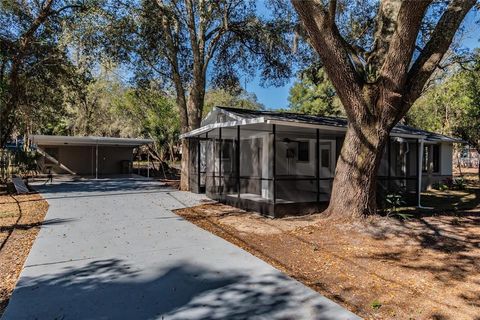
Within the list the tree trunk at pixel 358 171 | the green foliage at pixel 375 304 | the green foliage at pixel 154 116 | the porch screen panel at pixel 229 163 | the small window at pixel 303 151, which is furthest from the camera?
the green foliage at pixel 154 116

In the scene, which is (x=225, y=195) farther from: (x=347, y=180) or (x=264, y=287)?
(x=264, y=287)

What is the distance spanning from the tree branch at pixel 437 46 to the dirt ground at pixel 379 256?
2897 millimetres

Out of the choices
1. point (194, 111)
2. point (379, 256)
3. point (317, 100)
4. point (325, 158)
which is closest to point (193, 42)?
point (194, 111)

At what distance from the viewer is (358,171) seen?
7613mm

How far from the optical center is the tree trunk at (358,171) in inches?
296

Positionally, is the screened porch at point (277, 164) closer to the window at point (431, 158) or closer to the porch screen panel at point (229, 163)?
the porch screen panel at point (229, 163)

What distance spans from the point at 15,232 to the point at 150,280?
13.7ft

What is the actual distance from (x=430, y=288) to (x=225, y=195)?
26.2 ft

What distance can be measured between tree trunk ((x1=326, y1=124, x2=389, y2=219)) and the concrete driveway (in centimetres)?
307

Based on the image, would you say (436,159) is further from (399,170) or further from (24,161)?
(24,161)

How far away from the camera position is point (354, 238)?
22.0ft

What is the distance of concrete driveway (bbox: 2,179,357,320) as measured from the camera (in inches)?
137

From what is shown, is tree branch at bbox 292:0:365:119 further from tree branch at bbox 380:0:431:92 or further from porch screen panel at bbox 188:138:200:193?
porch screen panel at bbox 188:138:200:193

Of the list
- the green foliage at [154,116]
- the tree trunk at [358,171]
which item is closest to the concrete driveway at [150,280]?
the tree trunk at [358,171]
